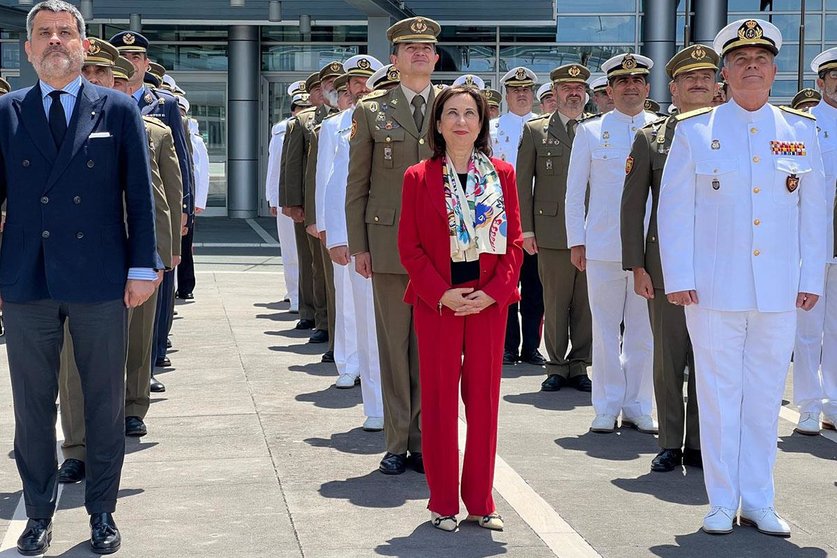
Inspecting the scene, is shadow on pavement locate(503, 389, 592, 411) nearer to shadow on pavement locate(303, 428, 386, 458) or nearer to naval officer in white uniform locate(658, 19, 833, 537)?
shadow on pavement locate(303, 428, 386, 458)

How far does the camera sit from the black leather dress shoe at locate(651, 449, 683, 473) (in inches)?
276

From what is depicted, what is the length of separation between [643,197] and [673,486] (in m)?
1.47

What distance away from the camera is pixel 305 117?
12.2 m

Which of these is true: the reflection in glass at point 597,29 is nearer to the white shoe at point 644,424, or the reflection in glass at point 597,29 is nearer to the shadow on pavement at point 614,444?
the white shoe at point 644,424

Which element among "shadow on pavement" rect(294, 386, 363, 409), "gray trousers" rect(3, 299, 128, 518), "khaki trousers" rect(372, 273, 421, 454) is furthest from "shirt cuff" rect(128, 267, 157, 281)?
"shadow on pavement" rect(294, 386, 363, 409)

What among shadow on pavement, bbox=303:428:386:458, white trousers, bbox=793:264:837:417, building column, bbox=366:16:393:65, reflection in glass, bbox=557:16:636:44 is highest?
reflection in glass, bbox=557:16:636:44

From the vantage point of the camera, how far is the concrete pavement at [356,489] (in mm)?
5633

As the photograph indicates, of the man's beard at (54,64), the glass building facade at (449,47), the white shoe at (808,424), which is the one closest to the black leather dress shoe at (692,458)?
the white shoe at (808,424)

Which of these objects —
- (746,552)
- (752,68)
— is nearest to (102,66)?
(752,68)

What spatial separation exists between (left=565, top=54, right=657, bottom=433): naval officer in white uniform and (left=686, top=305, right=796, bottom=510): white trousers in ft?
7.16

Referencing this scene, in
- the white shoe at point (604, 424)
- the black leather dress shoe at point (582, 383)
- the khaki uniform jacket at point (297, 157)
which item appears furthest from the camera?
the khaki uniform jacket at point (297, 157)

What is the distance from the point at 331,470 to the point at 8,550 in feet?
6.07

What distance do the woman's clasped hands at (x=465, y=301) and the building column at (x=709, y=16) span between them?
20.3 metres

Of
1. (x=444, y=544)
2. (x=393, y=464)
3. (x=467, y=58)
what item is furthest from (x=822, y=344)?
(x=467, y=58)
